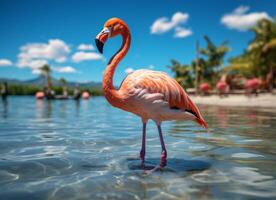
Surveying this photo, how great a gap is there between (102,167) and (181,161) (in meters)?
1.18

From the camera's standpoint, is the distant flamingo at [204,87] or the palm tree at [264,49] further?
the distant flamingo at [204,87]

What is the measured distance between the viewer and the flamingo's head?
12.9 ft

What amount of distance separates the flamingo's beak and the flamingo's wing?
1.97ft

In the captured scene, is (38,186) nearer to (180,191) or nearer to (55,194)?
(55,194)

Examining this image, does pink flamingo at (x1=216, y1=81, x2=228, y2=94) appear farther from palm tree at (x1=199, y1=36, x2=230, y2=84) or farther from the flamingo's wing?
the flamingo's wing

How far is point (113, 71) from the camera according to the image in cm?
430

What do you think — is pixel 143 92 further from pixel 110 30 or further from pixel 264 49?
pixel 264 49

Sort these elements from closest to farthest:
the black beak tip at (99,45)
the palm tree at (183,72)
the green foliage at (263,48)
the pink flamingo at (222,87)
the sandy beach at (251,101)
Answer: the black beak tip at (99,45) → the sandy beach at (251,101) → the pink flamingo at (222,87) → the green foliage at (263,48) → the palm tree at (183,72)

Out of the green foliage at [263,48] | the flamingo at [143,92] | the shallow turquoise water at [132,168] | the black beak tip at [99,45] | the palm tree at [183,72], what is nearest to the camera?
the shallow turquoise water at [132,168]

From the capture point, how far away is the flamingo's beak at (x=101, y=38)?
390 centimetres

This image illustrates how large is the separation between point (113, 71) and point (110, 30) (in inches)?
21.9

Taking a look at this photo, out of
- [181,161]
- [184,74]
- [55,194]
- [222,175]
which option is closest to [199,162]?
[181,161]

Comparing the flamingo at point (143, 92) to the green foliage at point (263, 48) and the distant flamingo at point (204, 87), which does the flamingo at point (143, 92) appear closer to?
the green foliage at point (263, 48)

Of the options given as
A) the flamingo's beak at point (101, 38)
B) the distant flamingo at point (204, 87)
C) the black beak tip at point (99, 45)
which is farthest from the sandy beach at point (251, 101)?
the black beak tip at point (99, 45)
